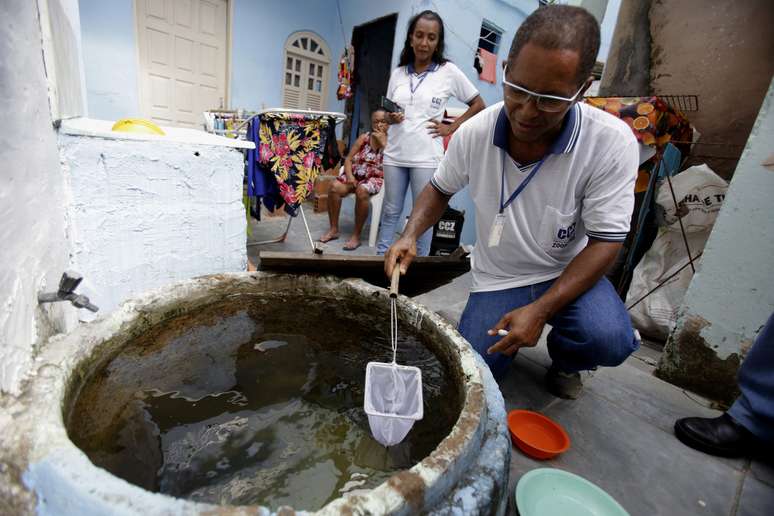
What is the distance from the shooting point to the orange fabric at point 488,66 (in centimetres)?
584

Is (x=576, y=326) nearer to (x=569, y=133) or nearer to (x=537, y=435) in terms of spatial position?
(x=537, y=435)

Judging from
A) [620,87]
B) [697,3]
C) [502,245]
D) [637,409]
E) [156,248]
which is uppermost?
[697,3]

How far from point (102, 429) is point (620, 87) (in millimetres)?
4847

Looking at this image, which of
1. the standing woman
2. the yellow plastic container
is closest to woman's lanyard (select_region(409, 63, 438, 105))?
the standing woman

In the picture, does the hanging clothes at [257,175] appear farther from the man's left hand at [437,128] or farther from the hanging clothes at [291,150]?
the man's left hand at [437,128]

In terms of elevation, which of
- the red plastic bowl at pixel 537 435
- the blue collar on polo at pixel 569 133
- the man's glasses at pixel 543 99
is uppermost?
the man's glasses at pixel 543 99

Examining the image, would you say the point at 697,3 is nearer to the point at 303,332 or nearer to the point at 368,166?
the point at 368,166

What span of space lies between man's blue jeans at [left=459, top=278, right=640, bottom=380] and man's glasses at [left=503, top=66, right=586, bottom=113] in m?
0.84

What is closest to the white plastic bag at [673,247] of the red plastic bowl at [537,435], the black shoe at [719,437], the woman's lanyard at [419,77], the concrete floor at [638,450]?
the concrete floor at [638,450]

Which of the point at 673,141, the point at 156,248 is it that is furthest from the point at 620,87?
the point at 156,248

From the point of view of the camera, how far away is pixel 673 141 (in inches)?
127

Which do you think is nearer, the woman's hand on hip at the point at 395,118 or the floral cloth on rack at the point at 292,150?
the floral cloth on rack at the point at 292,150

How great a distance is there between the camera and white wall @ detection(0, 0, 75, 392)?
2.82 feet

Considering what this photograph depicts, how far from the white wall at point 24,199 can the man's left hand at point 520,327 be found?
134 centimetres
